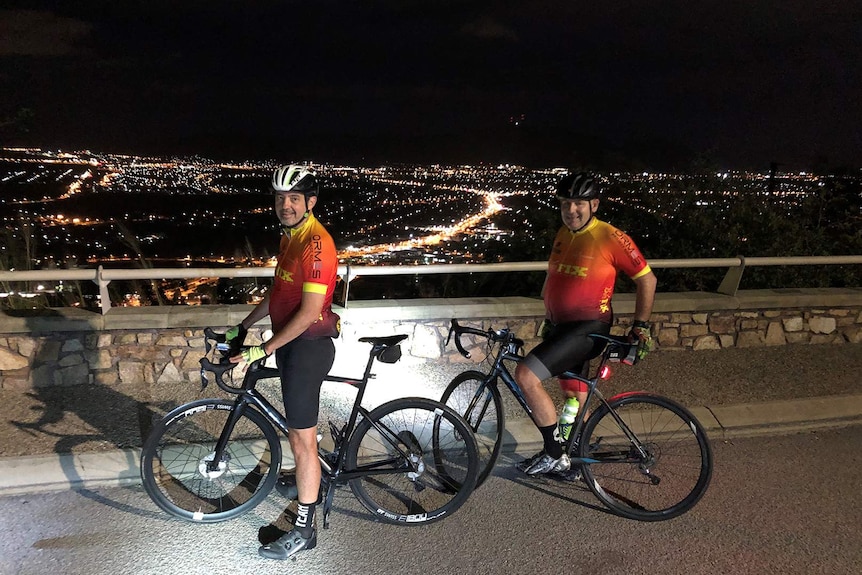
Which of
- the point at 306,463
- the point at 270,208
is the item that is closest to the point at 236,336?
the point at 306,463

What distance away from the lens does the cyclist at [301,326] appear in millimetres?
3080

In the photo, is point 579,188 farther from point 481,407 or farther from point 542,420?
point 481,407

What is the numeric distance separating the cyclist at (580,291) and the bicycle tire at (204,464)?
164cm

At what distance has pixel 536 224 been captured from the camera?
1009 centimetres

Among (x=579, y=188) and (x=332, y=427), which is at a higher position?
(x=579, y=188)

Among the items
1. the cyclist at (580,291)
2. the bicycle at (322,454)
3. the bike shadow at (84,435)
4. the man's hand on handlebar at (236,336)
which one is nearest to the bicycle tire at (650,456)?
the cyclist at (580,291)

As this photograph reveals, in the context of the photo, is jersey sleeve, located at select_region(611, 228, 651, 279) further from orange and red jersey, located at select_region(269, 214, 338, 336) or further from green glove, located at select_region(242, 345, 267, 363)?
green glove, located at select_region(242, 345, 267, 363)

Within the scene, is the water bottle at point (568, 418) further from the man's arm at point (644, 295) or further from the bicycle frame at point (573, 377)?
the man's arm at point (644, 295)

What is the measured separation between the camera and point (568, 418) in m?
3.89

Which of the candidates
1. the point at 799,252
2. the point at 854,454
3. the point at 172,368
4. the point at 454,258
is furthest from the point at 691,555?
the point at 454,258

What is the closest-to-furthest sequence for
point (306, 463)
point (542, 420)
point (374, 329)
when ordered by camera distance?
point (306, 463)
point (542, 420)
point (374, 329)

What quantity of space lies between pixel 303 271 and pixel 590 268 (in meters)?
1.72

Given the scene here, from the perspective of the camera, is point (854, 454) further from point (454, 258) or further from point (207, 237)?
point (207, 237)

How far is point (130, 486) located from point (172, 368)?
1592 millimetres
